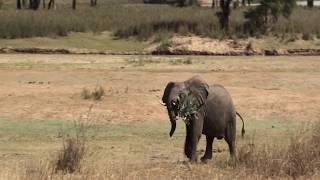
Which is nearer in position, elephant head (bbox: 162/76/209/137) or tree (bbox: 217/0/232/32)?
elephant head (bbox: 162/76/209/137)

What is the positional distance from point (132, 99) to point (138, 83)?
4.35 meters

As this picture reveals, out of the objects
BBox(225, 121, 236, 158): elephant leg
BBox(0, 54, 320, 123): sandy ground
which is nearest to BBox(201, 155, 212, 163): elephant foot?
BBox(225, 121, 236, 158): elephant leg

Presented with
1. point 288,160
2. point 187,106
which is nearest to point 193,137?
point 187,106

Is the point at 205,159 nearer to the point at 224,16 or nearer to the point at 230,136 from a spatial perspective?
the point at 230,136

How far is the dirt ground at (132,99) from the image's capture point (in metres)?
13.5

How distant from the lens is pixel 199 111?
36.2 ft

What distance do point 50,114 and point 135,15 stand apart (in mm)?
28045

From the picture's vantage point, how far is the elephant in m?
10.6

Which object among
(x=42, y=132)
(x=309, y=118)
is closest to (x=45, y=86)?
(x=42, y=132)

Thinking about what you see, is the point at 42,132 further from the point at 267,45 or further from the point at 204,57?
the point at 267,45

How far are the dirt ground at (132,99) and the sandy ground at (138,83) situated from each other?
0.08 feet

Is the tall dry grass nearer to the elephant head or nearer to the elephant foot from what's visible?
the elephant foot

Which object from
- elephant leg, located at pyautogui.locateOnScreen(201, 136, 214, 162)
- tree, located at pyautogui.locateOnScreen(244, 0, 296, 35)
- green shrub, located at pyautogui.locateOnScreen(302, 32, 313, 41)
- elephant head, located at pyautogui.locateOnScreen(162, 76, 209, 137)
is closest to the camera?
elephant head, located at pyautogui.locateOnScreen(162, 76, 209, 137)

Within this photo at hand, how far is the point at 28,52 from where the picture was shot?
35719 millimetres
